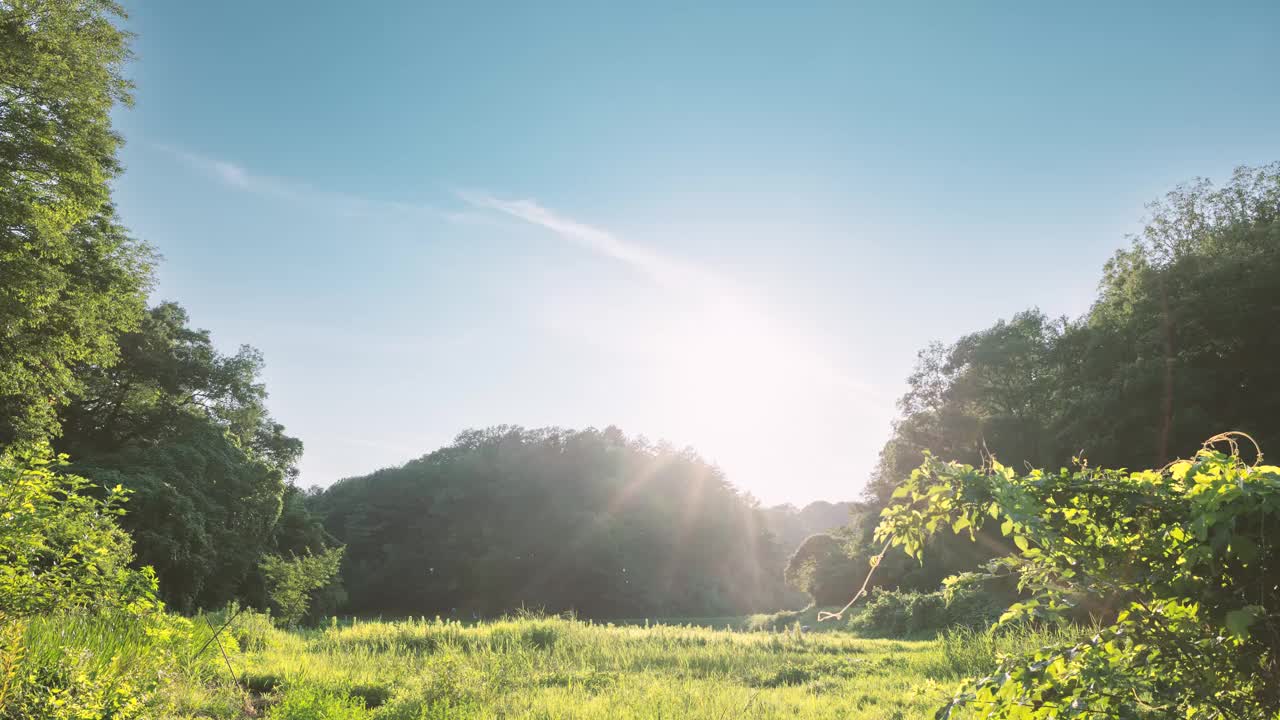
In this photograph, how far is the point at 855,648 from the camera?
1271cm

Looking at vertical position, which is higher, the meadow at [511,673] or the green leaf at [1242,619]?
the green leaf at [1242,619]

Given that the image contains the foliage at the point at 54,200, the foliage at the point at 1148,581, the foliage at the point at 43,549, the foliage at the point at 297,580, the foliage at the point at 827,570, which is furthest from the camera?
the foliage at the point at 827,570

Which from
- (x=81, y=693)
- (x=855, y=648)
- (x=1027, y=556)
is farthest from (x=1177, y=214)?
(x=81, y=693)

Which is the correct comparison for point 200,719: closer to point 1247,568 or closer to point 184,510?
point 1247,568

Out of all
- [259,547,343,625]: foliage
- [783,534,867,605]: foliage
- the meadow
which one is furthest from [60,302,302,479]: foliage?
[783,534,867,605]: foliage

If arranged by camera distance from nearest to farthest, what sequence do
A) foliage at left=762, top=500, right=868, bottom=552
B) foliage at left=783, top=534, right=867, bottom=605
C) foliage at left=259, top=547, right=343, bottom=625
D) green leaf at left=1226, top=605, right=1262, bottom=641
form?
green leaf at left=1226, top=605, right=1262, bottom=641
foliage at left=259, top=547, right=343, bottom=625
foliage at left=783, top=534, right=867, bottom=605
foliage at left=762, top=500, right=868, bottom=552

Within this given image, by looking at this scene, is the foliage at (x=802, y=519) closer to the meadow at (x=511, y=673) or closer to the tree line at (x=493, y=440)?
the tree line at (x=493, y=440)

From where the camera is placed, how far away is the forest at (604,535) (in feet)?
7.48

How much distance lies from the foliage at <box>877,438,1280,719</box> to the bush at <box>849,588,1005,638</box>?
50.4 ft

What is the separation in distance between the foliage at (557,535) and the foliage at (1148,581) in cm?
4658

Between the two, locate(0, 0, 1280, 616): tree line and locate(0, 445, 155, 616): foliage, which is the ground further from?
locate(0, 0, 1280, 616): tree line

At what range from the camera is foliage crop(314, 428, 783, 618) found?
157ft

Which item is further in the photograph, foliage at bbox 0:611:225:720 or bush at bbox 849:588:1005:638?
bush at bbox 849:588:1005:638

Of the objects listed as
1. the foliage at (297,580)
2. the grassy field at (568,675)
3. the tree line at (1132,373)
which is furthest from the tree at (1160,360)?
the foliage at (297,580)
